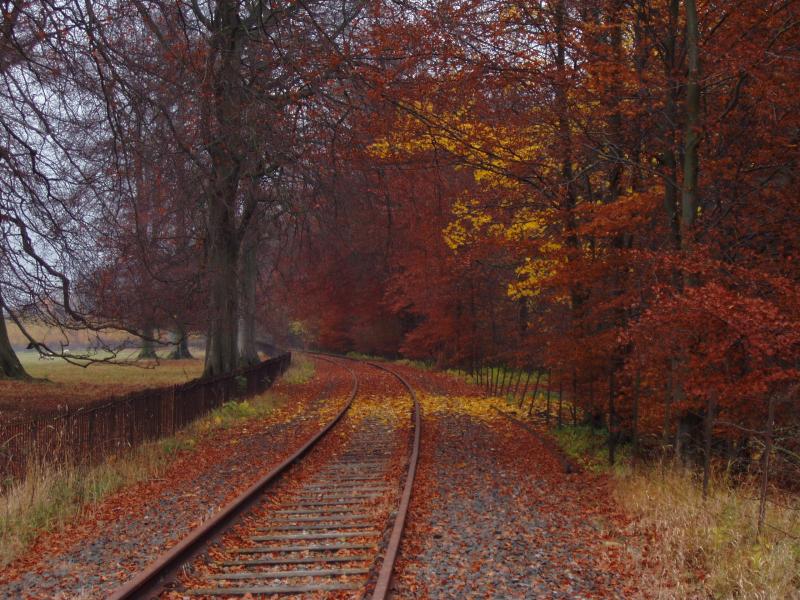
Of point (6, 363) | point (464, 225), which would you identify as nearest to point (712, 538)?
point (464, 225)

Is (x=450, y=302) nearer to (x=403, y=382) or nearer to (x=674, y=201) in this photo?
(x=403, y=382)

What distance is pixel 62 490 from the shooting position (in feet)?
31.7

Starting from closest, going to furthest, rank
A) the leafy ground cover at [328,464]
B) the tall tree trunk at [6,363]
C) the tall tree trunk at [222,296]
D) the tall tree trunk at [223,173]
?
1. the leafy ground cover at [328,464]
2. the tall tree trunk at [223,173]
3. the tall tree trunk at [222,296]
4. the tall tree trunk at [6,363]

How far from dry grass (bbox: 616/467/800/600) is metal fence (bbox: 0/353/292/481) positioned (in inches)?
297

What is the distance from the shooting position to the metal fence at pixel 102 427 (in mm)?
10008

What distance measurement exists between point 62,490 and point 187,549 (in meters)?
3.66

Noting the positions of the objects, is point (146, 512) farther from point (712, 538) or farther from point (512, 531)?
point (712, 538)

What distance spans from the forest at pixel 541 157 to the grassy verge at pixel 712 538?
1.43 feet

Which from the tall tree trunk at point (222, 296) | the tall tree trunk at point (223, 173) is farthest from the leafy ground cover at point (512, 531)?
the tall tree trunk at point (222, 296)

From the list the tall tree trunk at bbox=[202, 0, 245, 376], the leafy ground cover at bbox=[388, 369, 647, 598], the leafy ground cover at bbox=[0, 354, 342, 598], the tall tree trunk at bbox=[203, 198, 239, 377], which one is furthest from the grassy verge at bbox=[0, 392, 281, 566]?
the tall tree trunk at bbox=[203, 198, 239, 377]

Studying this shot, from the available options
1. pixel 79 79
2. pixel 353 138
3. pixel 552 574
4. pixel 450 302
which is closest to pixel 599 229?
pixel 353 138

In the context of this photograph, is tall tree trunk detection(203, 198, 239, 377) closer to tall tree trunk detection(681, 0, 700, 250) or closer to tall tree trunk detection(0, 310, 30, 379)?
tall tree trunk detection(0, 310, 30, 379)

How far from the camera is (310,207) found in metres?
16.5

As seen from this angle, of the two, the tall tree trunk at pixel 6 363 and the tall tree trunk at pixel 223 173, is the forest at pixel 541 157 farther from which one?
the tall tree trunk at pixel 6 363
